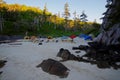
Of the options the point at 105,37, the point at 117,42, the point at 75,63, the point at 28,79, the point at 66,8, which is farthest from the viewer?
the point at 66,8

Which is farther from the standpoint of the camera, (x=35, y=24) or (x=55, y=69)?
(x=35, y=24)

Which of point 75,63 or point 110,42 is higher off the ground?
point 110,42

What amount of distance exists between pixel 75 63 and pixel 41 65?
3.94 meters

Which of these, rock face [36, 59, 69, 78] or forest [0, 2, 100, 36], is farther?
forest [0, 2, 100, 36]

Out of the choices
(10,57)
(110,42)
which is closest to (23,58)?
(10,57)

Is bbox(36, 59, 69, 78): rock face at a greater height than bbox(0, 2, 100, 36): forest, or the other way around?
bbox(0, 2, 100, 36): forest

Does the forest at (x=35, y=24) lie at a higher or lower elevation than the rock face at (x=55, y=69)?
higher

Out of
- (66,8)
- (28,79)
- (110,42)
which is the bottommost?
(28,79)

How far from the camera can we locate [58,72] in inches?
620

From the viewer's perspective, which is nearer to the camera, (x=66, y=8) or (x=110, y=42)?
(x=110, y=42)

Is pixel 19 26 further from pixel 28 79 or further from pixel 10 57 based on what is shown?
pixel 28 79

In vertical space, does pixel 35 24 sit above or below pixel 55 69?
above

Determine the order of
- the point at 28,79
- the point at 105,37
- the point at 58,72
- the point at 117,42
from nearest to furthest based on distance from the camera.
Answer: the point at 28,79 → the point at 58,72 → the point at 117,42 → the point at 105,37

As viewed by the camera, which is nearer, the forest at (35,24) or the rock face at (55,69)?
the rock face at (55,69)
